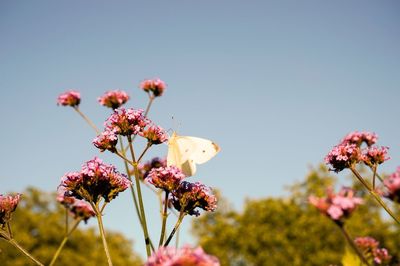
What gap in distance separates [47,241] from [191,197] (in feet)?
142

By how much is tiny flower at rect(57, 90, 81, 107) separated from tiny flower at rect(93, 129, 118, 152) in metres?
2.69

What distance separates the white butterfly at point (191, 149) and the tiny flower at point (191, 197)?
4.42ft

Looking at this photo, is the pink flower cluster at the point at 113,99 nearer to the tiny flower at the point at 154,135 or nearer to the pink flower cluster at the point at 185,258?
the tiny flower at the point at 154,135

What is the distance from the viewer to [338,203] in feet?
9.25

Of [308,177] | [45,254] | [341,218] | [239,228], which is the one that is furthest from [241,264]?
[341,218]

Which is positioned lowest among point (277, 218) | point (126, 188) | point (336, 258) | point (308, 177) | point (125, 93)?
point (126, 188)

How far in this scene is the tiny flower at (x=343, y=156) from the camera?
5.76 m

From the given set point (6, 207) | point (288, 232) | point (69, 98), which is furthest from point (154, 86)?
point (288, 232)

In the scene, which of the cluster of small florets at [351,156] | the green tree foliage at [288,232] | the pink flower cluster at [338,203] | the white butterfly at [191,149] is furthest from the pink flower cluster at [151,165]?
the green tree foliage at [288,232]

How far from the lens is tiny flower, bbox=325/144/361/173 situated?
576 cm

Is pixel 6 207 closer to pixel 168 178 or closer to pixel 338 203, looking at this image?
pixel 168 178

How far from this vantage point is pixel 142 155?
5465 millimetres

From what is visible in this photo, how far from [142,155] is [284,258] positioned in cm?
3701

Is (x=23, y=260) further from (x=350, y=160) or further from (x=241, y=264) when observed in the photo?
(x=350, y=160)
